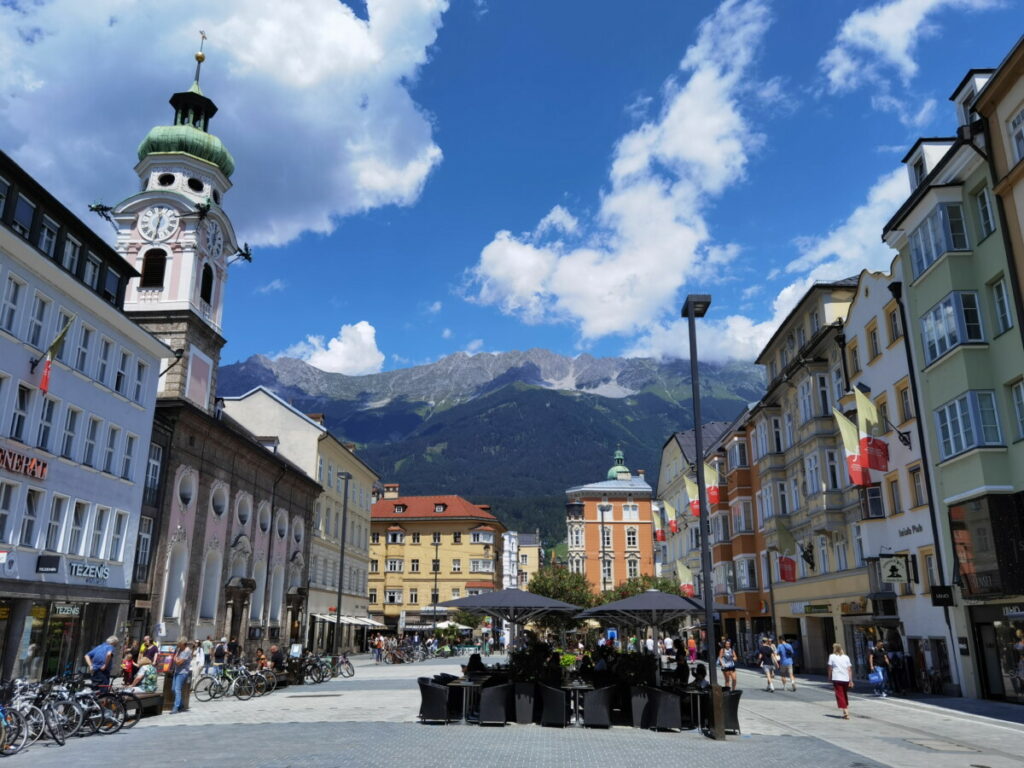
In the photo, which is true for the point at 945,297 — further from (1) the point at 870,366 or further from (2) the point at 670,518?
(2) the point at 670,518

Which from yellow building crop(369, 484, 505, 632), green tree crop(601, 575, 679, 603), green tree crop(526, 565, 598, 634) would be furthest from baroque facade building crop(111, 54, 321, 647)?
yellow building crop(369, 484, 505, 632)

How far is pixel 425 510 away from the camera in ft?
305

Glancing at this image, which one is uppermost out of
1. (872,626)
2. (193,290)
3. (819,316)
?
(193,290)

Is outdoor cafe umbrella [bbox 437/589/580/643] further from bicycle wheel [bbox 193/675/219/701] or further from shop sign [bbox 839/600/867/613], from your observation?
shop sign [bbox 839/600/867/613]

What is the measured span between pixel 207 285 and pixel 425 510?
5112 centimetres

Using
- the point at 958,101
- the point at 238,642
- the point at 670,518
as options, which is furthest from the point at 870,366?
the point at 238,642

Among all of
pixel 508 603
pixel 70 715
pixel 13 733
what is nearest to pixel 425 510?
pixel 508 603

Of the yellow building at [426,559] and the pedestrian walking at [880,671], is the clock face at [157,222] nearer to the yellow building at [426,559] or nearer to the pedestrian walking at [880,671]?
the pedestrian walking at [880,671]

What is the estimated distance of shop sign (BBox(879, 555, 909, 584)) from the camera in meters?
28.4

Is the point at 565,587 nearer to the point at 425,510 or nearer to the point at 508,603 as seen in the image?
the point at 425,510

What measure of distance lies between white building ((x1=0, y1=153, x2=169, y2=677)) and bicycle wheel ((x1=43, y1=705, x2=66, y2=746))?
7.99 meters

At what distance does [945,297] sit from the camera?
24.6 m

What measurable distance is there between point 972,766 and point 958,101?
69.8 feet

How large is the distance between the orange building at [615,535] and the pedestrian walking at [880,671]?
80.3 metres
